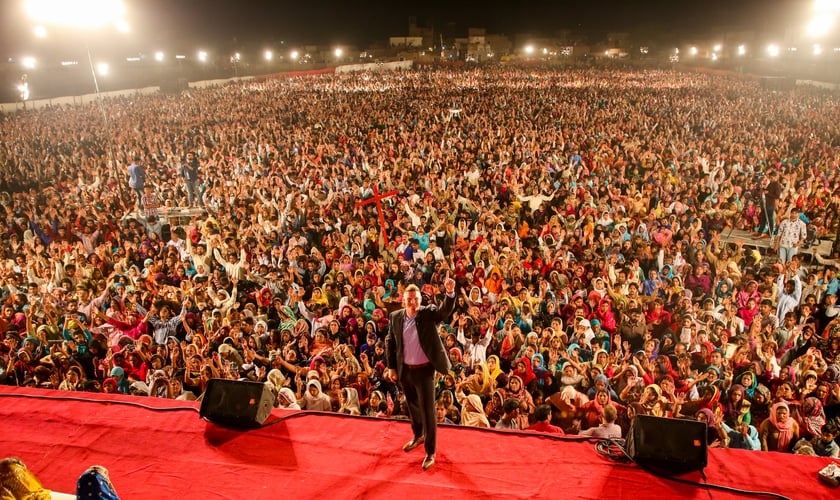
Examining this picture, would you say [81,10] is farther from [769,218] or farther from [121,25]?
[769,218]

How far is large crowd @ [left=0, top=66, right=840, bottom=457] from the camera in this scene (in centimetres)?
390

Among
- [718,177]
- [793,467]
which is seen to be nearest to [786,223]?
[718,177]

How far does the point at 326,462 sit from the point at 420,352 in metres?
0.86

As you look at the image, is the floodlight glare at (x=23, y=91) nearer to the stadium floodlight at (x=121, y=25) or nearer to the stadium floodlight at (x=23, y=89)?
the stadium floodlight at (x=23, y=89)

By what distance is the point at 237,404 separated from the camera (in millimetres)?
3039

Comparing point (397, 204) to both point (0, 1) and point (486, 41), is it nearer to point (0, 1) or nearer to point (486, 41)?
point (0, 1)

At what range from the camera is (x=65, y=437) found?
305 centimetres

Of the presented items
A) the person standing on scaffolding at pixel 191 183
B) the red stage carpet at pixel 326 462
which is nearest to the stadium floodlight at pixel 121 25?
the person standing on scaffolding at pixel 191 183

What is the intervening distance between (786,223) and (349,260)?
5527 millimetres

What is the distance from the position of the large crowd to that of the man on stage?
0.89m

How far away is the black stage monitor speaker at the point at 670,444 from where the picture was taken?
8.25 feet

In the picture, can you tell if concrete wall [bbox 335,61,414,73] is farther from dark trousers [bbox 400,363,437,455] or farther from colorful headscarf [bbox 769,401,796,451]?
dark trousers [bbox 400,363,437,455]

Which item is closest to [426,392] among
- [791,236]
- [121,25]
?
[791,236]

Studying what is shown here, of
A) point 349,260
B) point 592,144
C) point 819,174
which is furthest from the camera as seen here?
point 592,144
